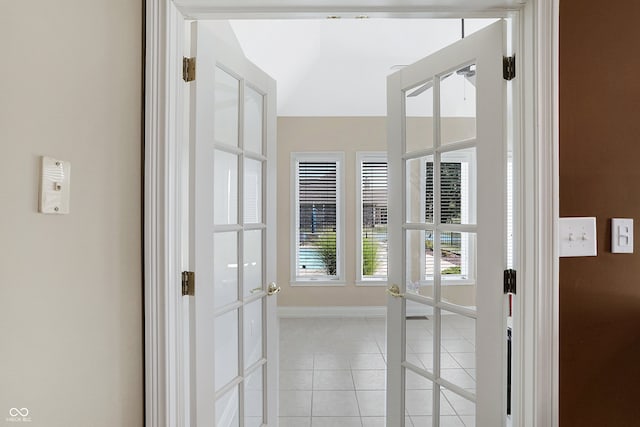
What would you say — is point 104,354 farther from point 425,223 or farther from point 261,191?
point 425,223

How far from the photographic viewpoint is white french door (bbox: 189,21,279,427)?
1296mm

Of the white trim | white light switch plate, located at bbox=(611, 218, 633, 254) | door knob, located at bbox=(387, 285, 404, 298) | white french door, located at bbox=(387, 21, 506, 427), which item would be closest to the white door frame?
the white trim

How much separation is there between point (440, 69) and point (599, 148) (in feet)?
2.28

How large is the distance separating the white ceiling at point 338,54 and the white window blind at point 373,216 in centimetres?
81

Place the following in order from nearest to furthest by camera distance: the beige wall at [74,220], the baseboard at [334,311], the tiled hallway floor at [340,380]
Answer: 1. the beige wall at [74,220]
2. the tiled hallway floor at [340,380]
3. the baseboard at [334,311]

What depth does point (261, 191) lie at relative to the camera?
1.76m

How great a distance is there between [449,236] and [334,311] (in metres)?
3.54

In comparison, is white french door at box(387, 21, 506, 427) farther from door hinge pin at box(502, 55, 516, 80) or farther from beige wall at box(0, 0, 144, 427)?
beige wall at box(0, 0, 144, 427)

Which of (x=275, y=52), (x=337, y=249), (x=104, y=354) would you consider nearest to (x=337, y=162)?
(x=337, y=249)

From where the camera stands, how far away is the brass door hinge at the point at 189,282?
→ 1258 millimetres

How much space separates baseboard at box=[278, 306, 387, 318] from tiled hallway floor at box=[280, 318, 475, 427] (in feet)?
0.97

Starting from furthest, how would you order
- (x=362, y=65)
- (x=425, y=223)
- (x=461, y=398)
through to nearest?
(x=362, y=65), (x=425, y=223), (x=461, y=398)

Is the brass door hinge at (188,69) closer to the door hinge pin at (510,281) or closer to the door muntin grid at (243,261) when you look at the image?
the door muntin grid at (243,261)

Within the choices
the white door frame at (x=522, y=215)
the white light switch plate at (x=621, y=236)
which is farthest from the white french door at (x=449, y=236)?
the white light switch plate at (x=621, y=236)
